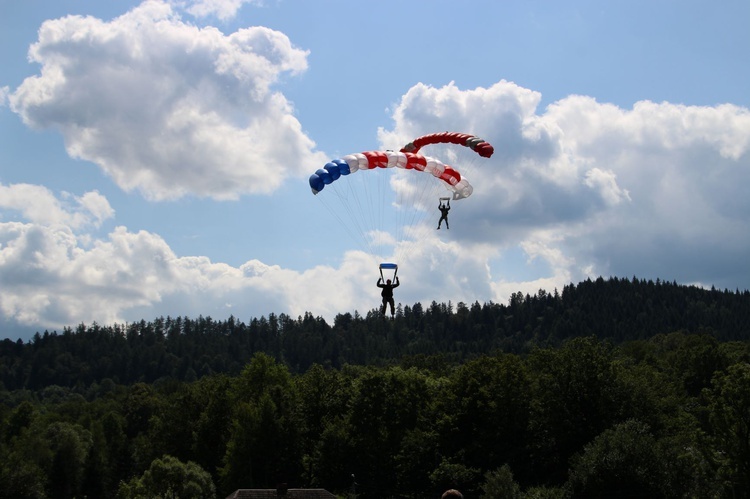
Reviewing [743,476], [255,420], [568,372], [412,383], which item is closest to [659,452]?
[743,476]

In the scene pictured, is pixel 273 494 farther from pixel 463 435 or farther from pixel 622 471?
pixel 622 471

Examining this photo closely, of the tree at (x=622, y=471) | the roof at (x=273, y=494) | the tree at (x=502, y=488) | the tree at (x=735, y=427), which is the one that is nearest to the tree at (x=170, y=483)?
the roof at (x=273, y=494)

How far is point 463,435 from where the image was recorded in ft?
194

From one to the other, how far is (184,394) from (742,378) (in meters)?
53.4

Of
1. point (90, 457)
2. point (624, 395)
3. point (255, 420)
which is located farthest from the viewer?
point (90, 457)

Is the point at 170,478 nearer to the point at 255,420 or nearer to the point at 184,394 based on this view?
the point at 255,420

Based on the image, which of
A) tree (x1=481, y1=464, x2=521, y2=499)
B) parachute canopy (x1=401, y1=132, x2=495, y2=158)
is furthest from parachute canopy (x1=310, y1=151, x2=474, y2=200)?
tree (x1=481, y1=464, x2=521, y2=499)

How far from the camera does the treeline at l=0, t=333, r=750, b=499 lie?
148 ft

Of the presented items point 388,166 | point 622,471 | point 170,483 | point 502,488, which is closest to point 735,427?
point 622,471

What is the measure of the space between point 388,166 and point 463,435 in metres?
23.7

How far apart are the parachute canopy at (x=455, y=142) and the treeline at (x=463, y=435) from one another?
53.8 feet

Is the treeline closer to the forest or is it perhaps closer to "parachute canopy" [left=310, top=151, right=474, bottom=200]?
the forest

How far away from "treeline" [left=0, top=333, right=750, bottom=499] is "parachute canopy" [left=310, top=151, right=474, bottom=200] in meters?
16.1

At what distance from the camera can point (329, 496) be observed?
52.0 meters
